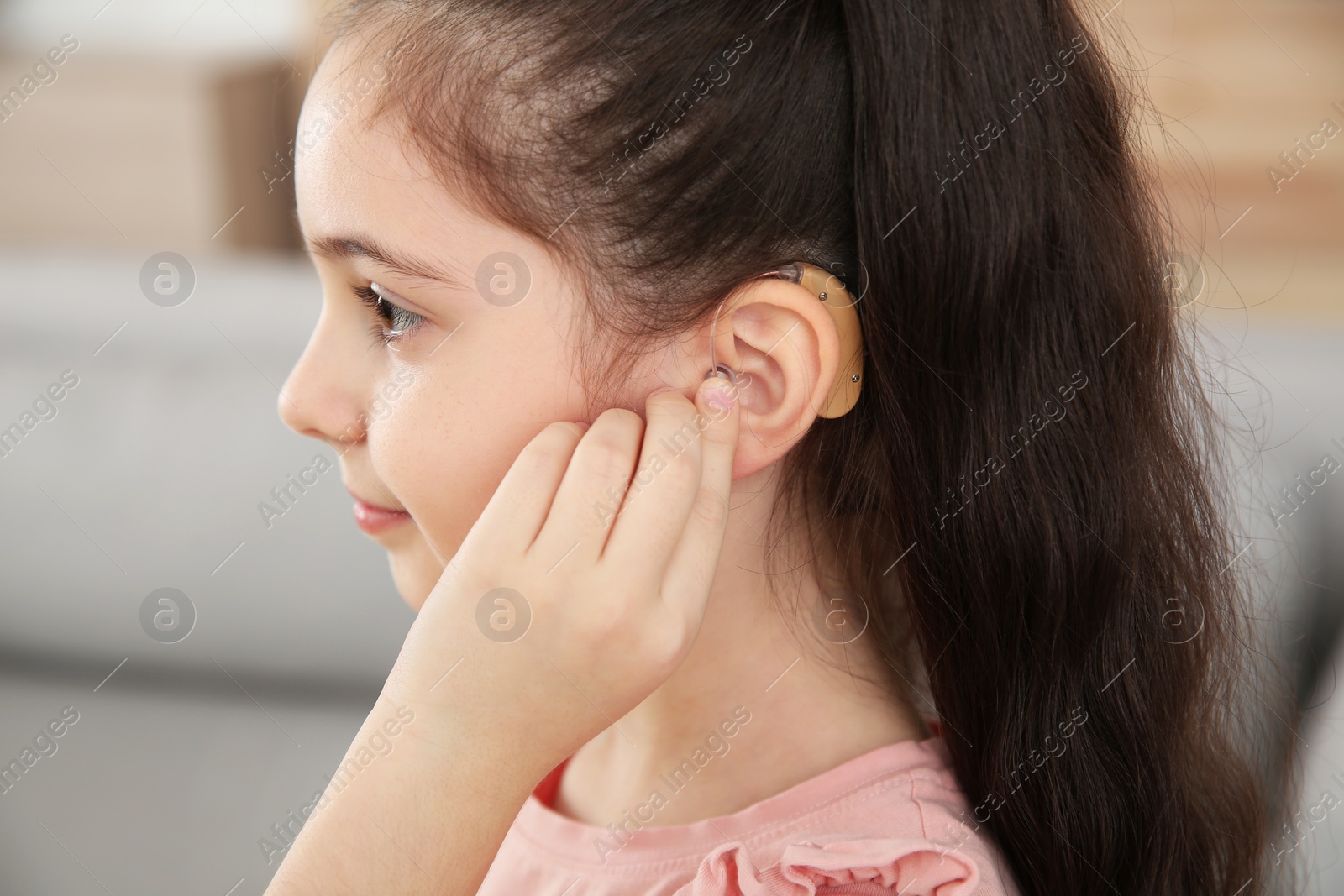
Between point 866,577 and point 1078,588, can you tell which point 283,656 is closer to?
point 866,577

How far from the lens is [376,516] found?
1.00m

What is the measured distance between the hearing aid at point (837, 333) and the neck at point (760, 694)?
10 centimetres

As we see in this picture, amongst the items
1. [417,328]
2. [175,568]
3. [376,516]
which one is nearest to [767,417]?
[417,328]

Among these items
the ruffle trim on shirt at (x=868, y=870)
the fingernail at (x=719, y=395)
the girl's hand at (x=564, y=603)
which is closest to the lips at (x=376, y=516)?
the girl's hand at (x=564, y=603)

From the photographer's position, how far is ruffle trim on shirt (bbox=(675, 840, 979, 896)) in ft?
2.51

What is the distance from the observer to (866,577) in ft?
3.18

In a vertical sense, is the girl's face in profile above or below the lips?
above

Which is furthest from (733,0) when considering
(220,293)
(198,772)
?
(198,772)

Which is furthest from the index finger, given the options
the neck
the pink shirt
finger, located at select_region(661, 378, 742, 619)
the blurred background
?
the blurred background

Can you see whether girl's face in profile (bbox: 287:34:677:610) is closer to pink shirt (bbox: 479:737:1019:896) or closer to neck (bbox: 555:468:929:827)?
neck (bbox: 555:468:929:827)

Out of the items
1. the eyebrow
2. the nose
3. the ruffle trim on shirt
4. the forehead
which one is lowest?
the ruffle trim on shirt

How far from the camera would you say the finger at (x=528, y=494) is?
2.51ft

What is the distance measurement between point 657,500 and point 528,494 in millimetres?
94

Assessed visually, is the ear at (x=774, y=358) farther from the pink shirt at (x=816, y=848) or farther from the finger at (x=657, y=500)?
the pink shirt at (x=816, y=848)
